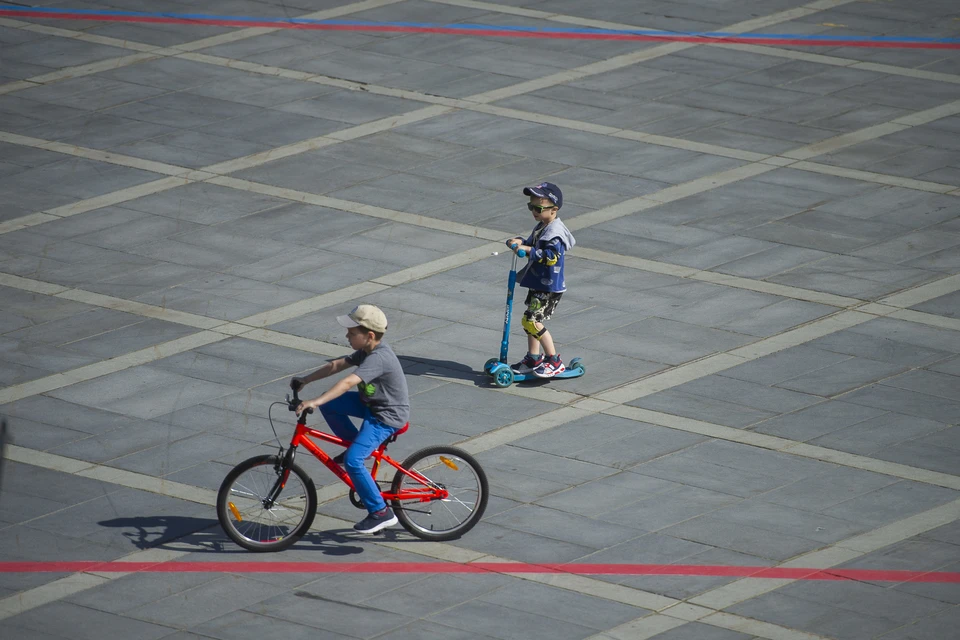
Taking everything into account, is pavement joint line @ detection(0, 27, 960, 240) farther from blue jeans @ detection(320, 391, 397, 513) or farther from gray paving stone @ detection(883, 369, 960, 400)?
blue jeans @ detection(320, 391, 397, 513)

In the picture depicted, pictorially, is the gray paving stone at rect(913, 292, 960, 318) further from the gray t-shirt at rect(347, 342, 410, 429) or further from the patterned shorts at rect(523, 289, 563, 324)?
the gray t-shirt at rect(347, 342, 410, 429)

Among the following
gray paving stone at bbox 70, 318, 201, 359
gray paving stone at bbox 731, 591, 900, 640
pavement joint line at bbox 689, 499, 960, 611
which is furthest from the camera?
gray paving stone at bbox 70, 318, 201, 359

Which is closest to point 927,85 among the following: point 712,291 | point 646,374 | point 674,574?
point 712,291

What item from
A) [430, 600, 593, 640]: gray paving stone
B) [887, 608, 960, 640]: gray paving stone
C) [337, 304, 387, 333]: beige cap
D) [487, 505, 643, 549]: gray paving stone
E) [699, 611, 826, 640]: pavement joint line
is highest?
[337, 304, 387, 333]: beige cap

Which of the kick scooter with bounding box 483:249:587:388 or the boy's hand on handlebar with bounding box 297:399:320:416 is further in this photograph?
the kick scooter with bounding box 483:249:587:388

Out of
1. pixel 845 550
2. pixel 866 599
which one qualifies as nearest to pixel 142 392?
pixel 845 550

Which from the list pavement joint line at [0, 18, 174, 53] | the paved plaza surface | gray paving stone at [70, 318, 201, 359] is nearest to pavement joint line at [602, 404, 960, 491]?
the paved plaza surface

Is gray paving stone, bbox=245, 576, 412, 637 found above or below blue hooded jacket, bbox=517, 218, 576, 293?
below

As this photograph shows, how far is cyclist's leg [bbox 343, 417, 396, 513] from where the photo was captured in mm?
10555

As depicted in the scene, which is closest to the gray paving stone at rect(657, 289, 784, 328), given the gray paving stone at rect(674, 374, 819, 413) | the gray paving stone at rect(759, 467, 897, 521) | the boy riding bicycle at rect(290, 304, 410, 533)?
the gray paving stone at rect(674, 374, 819, 413)

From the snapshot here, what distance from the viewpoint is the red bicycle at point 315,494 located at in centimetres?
1059

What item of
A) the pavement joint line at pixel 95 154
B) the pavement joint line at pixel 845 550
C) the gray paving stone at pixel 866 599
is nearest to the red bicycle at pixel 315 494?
the pavement joint line at pixel 845 550

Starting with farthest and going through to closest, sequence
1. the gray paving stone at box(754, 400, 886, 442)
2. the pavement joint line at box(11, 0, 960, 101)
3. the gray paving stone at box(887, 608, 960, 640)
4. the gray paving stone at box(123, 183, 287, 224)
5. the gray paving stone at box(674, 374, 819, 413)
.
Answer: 1. the pavement joint line at box(11, 0, 960, 101)
2. the gray paving stone at box(123, 183, 287, 224)
3. the gray paving stone at box(674, 374, 819, 413)
4. the gray paving stone at box(754, 400, 886, 442)
5. the gray paving stone at box(887, 608, 960, 640)

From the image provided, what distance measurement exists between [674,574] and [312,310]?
6.07 m
